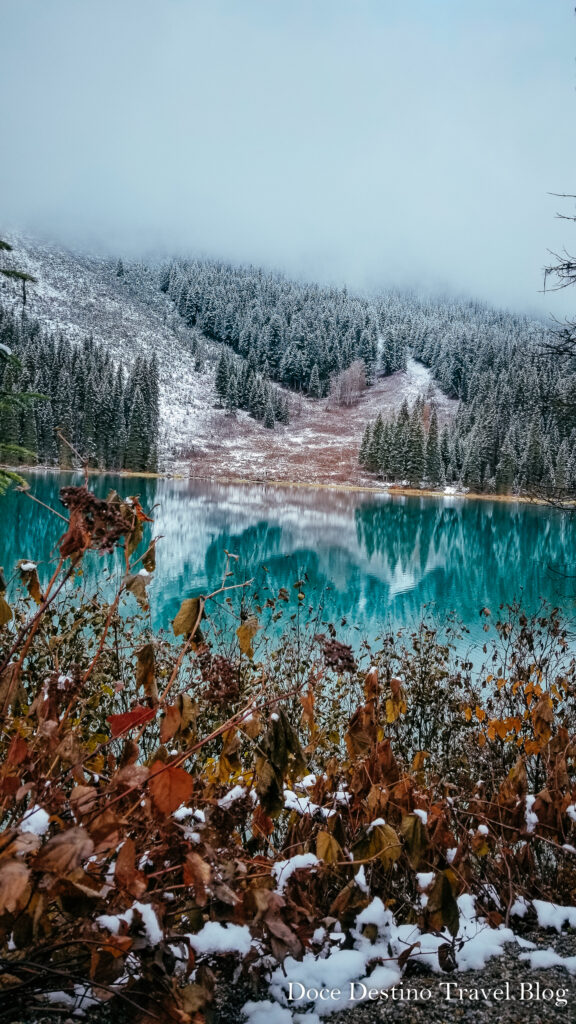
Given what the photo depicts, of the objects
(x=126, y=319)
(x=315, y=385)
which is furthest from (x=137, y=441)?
(x=126, y=319)

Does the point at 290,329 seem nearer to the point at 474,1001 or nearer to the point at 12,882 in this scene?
the point at 474,1001

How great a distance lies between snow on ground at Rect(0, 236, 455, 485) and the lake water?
5413cm

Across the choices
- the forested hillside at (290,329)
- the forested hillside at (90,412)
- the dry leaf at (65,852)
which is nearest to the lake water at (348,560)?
the dry leaf at (65,852)

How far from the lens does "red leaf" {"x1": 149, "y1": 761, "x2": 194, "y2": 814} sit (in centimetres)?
108

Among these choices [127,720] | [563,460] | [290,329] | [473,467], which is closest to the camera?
[127,720]

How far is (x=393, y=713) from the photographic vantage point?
288 cm

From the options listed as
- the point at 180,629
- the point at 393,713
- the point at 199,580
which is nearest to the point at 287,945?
the point at 180,629

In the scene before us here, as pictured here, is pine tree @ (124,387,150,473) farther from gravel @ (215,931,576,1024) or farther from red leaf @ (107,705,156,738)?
red leaf @ (107,705,156,738)

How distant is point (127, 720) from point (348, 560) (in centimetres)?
2290

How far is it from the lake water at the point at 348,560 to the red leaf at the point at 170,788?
280 centimetres

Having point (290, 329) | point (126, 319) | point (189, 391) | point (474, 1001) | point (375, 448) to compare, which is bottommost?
point (474, 1001)

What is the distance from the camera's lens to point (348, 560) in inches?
945

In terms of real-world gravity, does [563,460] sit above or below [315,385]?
below

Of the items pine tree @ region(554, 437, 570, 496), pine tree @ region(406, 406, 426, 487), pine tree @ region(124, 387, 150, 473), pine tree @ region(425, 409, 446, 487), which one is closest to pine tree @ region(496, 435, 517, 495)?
pine tree @ region(554, 437, 570, 496)
